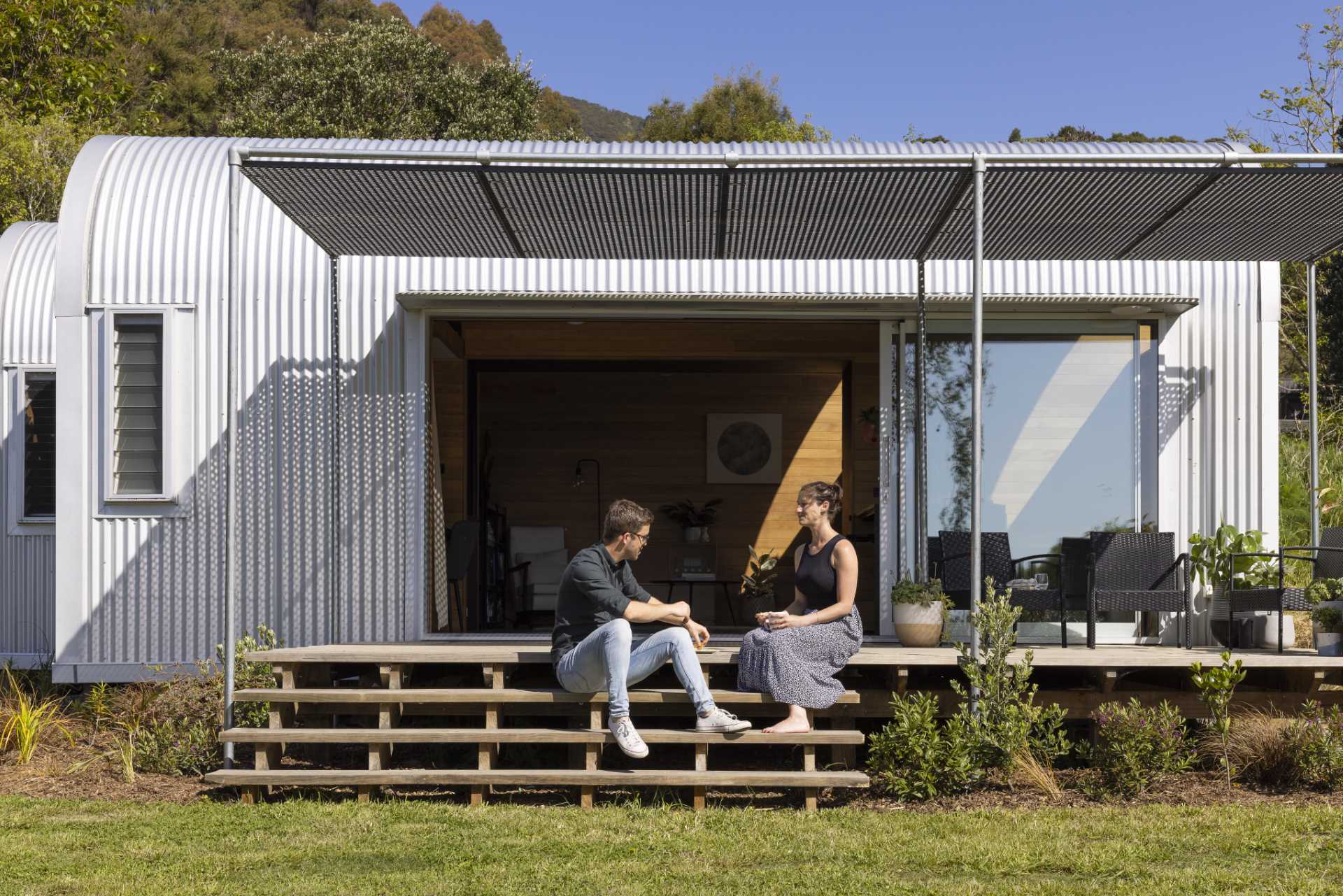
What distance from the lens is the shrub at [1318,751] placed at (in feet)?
20.2

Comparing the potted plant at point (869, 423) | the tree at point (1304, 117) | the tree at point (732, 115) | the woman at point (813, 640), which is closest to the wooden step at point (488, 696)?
the woman at point (813, 640)

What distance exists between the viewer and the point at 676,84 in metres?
33.6

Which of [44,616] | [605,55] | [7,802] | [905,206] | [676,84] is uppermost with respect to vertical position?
[605,55]

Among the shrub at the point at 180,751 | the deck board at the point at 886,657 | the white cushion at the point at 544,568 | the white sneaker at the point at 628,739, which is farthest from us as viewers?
the white cushion at the point at 544,568

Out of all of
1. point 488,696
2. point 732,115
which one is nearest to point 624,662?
point 488,696

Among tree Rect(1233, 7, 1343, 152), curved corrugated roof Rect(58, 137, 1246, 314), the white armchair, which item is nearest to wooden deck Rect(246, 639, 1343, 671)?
curved corrugated roof Rect(58, 137, 1246, 314)

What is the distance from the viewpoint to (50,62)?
1680cm

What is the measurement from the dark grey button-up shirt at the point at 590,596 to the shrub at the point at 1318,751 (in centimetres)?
308

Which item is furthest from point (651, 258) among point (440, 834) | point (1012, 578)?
point (440, 834)

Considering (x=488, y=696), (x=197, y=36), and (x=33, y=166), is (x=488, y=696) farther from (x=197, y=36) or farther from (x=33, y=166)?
(x=197, y=36)

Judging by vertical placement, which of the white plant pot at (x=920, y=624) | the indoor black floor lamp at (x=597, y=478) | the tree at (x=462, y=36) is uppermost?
the tree at (x=462, y=36)

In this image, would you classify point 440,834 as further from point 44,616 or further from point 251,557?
point 44,616

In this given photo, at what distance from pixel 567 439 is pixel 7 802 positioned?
7487mm

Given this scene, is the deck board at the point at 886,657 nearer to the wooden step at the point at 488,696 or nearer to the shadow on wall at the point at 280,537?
the wooden step at the point at 488,696
